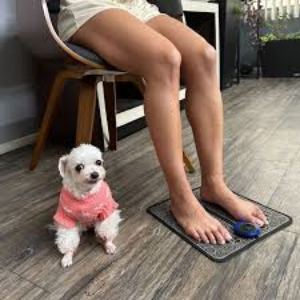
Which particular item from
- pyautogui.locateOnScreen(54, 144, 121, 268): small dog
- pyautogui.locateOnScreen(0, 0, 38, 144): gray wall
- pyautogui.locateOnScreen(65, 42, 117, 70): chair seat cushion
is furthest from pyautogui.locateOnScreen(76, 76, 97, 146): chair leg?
pyautogui.locateOnScreen(0, 0, 38, 144): gray wall

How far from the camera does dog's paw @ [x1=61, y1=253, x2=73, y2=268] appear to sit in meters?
0.77

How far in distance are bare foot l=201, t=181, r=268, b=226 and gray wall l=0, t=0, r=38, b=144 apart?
3.25 feet

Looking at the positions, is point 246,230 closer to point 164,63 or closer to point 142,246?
point 142,246

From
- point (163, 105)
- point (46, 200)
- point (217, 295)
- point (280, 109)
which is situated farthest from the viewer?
point (280, 109)

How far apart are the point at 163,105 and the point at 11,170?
2.45 feet

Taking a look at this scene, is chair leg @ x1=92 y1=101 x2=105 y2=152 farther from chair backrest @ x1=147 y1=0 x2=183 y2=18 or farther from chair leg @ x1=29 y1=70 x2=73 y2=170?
chair backrest @ x1=147 y1=0 x2=183 y2=18

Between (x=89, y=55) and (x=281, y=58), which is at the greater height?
(x=89, y=55)

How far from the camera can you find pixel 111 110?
1.51 meters

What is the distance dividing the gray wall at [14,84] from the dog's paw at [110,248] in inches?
38.1

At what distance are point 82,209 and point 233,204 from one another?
373 millimetres

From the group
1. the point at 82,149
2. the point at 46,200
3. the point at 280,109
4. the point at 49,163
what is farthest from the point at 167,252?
the point at 280,109

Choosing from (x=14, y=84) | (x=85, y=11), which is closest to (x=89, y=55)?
(x=85, y=11)

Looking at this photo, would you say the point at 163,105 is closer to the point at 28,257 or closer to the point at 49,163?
the point at 28,257

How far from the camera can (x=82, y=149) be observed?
815 millimetres
